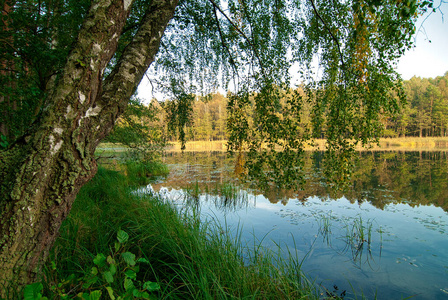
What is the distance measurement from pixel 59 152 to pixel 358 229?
233 inches

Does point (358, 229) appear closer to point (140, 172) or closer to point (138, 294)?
point (138, 294)

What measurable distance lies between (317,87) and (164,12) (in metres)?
2.57

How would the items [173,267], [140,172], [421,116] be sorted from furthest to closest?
[421,116] → [140,172] → [173,267]

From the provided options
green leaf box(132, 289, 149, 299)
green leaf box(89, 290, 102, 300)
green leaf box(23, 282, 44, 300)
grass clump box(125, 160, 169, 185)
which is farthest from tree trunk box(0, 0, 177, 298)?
grass clump box(125, 160, 169, 185)

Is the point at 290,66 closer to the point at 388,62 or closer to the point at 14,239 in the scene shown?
the point at 388,62

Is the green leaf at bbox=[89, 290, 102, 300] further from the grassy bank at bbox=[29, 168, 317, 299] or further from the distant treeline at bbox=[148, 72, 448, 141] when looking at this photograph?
the distant treeline at bbox=[148, 72, 448, 141]

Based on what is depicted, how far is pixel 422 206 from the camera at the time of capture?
24.7 ft

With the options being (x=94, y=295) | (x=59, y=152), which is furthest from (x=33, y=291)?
(x=59, y=152)

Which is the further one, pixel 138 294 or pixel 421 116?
pixel 421 116

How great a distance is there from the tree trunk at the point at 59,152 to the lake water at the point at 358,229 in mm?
2248

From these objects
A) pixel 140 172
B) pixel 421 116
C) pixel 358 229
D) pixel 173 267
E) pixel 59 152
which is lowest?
pixel 358 229

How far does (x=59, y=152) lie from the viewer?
1551 mm

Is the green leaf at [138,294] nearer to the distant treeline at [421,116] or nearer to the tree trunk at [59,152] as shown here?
the tree trunk at [59,152]

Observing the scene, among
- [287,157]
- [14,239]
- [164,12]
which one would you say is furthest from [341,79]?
[14,239]
